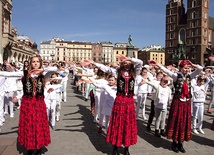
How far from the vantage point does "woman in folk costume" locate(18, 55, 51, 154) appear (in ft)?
15.5

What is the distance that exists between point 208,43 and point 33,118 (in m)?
76.7

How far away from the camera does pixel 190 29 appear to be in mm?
72938

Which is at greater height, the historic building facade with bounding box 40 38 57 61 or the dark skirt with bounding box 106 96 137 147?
Answer: the historic building facade with bounding box 40 38 57 61

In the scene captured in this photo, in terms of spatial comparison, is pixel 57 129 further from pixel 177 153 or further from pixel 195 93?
pixel 195 93

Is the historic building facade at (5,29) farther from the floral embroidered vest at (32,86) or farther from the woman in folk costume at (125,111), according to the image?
the woman in folk costume at (125,111)

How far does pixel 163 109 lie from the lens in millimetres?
6906

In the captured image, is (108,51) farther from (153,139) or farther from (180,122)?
(180,122)

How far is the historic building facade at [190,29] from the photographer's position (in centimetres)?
6900

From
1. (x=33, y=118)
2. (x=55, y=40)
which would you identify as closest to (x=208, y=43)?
(x=33, y=118)

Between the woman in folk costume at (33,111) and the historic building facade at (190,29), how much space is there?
2445 inches

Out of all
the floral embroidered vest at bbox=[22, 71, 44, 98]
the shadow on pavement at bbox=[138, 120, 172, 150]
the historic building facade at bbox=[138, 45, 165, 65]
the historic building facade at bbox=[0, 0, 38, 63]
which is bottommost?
the shadow on pavement at bbox=[138, 120, 172, 150]

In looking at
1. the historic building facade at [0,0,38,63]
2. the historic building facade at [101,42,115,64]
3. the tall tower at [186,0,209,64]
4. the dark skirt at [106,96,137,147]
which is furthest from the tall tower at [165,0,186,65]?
the dark skirt at [106,96,137,147]

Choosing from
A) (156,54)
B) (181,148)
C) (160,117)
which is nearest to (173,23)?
(156,54)

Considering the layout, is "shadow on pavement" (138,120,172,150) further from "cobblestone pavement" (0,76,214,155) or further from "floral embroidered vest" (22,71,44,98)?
"floral embroidered vest" (22,71,44,98)
